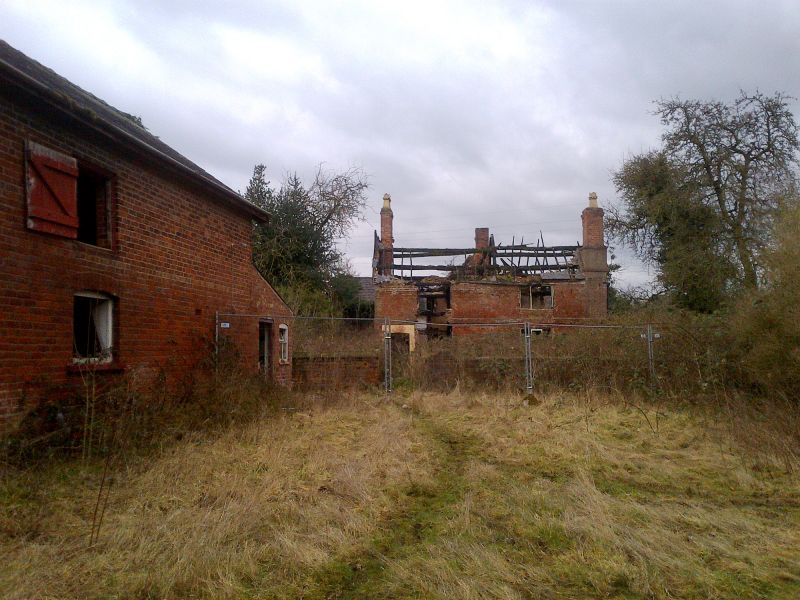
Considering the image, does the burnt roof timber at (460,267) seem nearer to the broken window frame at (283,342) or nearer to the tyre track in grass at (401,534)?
the broken window frame at (283,342)

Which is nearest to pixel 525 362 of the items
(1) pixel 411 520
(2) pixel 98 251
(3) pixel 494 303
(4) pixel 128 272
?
(1) pixel 411 520

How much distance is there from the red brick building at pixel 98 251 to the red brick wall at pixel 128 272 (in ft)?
0.05

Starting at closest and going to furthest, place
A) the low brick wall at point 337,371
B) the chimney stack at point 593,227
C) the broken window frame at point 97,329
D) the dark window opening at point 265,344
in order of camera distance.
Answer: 1. the broken window frame at point 97,329
2. the dark window opening at point 265,344
3. the low brick wall at point 337,371
4. the chimney stack at point 593,227

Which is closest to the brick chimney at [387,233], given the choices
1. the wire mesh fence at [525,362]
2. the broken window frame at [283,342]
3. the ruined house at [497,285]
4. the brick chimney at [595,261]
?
the ruined house at [497,285]

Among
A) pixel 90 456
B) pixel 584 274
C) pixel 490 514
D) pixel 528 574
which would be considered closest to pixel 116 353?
pixel 90 456

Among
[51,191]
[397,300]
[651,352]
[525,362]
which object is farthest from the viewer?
[397,300]

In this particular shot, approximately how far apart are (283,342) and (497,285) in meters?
15.7

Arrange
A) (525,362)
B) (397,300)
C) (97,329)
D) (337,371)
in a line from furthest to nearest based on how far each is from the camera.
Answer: (397,300) → (337,371) → (525,362) → (97,329)

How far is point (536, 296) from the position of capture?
29203mm

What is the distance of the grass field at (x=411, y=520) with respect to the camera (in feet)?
13.5

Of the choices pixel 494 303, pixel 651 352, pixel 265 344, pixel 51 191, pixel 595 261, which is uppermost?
pixel 595 261

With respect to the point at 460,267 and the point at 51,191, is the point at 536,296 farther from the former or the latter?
the point at 51,191

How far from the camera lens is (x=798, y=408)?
866 cm

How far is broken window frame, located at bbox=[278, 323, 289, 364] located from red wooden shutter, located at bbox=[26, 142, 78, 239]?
7.30 m
